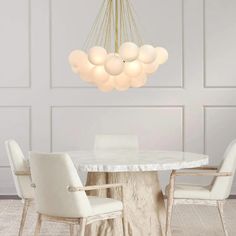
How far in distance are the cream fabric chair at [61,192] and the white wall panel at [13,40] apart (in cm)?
335

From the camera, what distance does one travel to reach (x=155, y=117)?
7012 mm

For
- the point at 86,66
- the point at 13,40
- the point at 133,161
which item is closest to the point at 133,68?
the point at 86,66

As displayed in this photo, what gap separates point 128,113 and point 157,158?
2641 mm

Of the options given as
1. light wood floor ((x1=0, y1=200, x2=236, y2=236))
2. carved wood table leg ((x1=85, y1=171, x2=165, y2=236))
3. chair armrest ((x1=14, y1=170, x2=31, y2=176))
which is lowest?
light wood floor ((x1=0, y1=200, x2=236, y2=236))

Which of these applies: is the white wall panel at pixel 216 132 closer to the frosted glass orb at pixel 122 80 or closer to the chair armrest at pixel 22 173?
the frosted glass orb at pixel 122 80

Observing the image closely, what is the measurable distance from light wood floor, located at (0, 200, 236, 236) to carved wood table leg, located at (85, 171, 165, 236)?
647mm

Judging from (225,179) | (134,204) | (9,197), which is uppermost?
(225,179)

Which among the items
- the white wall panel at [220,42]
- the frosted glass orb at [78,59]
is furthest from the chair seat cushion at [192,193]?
the white wall panel at [220,42]

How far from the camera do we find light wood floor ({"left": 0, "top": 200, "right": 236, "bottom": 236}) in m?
5.07

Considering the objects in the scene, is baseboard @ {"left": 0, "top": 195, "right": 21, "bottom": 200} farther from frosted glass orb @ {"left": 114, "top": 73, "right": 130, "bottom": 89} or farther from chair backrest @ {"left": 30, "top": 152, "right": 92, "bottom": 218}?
chair backrest @ {"left": 30, "top": 152, "right": 92, "bottom": 218}

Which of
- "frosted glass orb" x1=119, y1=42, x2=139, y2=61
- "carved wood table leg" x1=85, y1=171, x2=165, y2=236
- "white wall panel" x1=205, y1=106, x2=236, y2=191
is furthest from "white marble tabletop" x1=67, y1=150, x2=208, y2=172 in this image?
"white wall panel" x1=205, y1=106, x2=236, y2=191

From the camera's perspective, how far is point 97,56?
4652 mm

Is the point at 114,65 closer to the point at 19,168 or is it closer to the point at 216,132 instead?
the point at 19,168

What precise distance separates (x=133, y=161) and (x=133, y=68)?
2.62 ft
